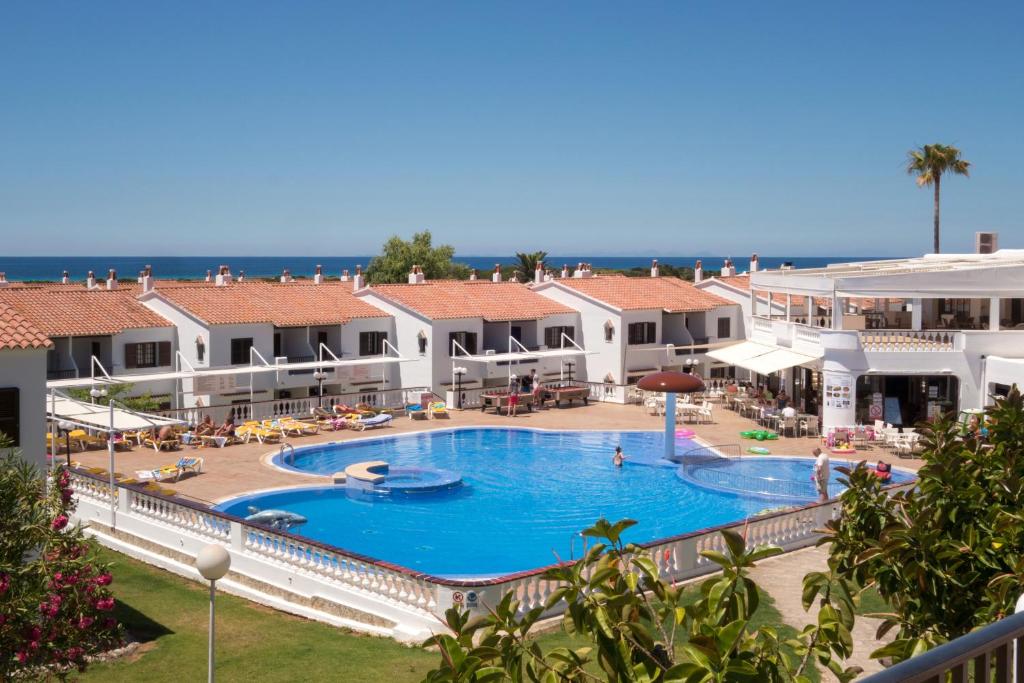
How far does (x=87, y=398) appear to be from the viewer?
37.1 m

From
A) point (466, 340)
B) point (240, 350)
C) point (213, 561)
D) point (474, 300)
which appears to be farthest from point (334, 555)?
point (474, 300)

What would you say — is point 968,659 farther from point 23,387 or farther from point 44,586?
point 23,387

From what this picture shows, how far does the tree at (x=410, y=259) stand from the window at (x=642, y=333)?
144 feet

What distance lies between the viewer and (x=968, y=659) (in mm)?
3707

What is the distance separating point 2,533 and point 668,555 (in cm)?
1248

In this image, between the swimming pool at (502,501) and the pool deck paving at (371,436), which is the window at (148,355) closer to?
the pool deck paving at (371,436)

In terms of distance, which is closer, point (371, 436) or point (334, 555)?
point (334, 555)

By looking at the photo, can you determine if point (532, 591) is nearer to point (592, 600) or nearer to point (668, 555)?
point (668, 555)

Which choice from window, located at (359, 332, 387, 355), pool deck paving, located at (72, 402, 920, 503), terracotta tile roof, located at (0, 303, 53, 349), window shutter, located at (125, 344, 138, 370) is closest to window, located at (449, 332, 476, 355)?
window, located at (359, 332, 387, 355)

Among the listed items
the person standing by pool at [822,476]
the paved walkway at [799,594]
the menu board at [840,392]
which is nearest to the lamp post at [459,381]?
the menu board at [840,392]

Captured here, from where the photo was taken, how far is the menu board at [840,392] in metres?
38.2

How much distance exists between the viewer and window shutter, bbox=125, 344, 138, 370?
136ft

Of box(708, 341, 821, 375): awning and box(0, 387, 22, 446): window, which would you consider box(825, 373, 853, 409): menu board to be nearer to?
box(708, 341, 821, 375): awning

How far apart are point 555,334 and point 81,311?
21968 mm
